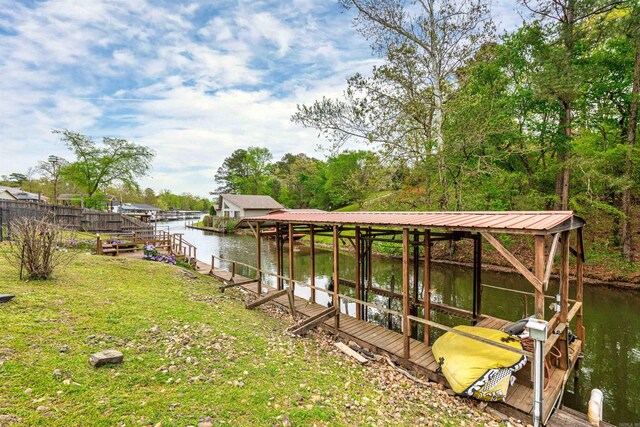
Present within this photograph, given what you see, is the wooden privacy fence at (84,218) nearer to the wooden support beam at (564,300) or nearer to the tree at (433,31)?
the tree at (433,31)

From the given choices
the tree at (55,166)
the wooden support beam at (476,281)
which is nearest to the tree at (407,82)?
the wooden support beam at (476,281)

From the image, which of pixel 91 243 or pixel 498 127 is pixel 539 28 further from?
pixel 91 243

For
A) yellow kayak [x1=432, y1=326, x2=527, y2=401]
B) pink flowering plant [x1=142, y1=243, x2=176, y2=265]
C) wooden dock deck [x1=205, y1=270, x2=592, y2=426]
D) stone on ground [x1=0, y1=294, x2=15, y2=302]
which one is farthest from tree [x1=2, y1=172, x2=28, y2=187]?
Answer: yellow kayak [x1=432, y1=326, x2=527, y2=401]

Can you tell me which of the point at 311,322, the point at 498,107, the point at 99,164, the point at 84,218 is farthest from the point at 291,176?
the point at 311,322

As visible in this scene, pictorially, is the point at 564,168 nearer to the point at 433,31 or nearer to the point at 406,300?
the point at 433,31

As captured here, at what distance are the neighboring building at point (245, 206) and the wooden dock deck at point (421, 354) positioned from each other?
36496mm

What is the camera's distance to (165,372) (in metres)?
4.49

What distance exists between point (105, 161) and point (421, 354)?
3535 centimetres

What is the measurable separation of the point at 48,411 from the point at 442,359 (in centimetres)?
608

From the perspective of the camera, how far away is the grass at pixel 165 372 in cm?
353

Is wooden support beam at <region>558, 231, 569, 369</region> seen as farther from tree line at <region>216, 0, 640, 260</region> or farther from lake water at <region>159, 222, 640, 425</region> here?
tree line at <region>216, 0, 640, 260</region>

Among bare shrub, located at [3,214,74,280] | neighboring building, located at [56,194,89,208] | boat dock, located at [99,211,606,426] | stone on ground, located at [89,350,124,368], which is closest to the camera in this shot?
stone on ground, located at [89,350,124,368]

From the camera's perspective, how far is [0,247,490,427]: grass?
353 centimetres

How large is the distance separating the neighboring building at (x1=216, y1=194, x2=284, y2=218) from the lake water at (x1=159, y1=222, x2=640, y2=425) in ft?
86.3
